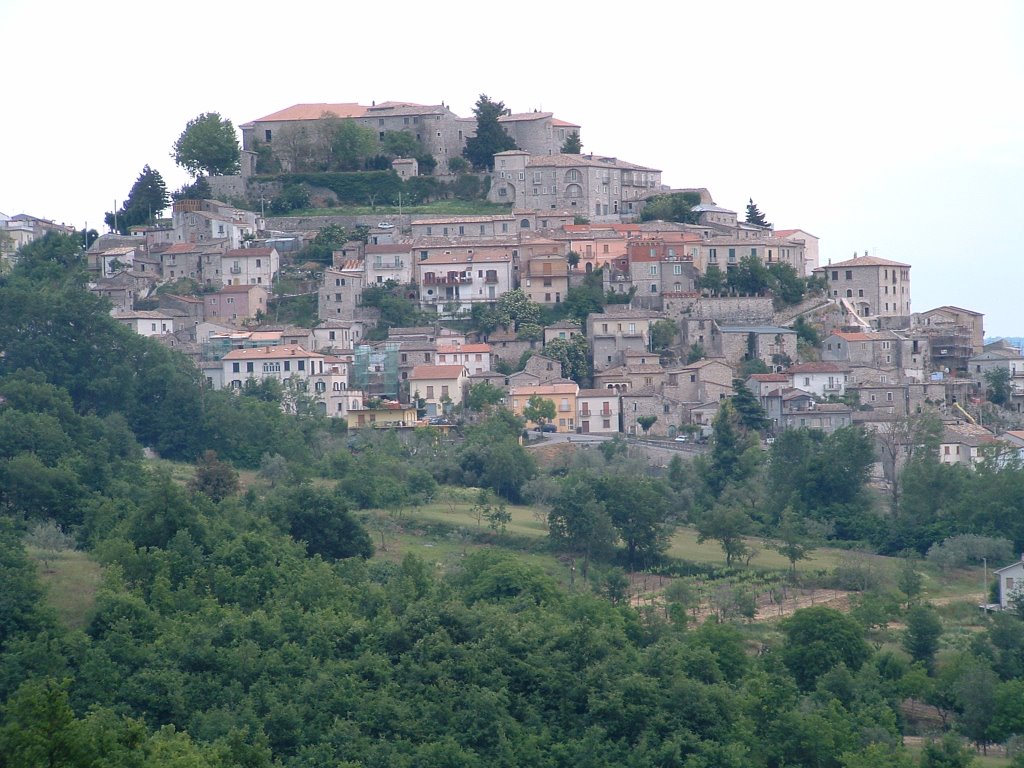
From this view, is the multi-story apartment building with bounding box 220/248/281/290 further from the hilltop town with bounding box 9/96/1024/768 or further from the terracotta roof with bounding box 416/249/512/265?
the terracotta roof with bounding box 416/249/512/265

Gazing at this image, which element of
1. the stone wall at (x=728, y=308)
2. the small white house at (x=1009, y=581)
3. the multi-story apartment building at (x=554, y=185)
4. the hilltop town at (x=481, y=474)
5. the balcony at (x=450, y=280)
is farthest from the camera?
the multi-story apartment building at (x=554, y=185)

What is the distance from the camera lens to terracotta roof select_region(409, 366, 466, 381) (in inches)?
2186

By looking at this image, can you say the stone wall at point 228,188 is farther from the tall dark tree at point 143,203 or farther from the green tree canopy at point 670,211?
the green tree canopy at point 670,211

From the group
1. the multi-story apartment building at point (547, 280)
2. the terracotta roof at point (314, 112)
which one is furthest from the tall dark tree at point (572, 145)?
the multi-story apartment building at point (547, 280)

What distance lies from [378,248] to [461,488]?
13.6 metres

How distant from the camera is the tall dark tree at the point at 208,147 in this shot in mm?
69062

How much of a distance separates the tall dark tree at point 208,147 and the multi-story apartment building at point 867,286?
70.9 feet

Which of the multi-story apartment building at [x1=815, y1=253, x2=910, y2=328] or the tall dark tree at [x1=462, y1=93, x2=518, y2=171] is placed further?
the tall dark tree at [x1=462, y1=93, x2=518, y2=171]

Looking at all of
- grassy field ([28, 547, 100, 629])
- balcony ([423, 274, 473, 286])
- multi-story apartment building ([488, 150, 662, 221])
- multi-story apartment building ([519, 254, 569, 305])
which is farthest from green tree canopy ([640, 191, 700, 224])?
grassy field ([28, 547, 100, 629])

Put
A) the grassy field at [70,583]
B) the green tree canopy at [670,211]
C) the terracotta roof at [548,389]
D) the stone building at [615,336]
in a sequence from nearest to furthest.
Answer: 1. the grassy field at [70,583]
2. the terracotta roof at [548,389]
3. the stone building at [615,336]
4. the green tree canopy at [670,211]

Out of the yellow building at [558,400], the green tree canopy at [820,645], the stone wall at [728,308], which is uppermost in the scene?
the stone wall at [728,308]

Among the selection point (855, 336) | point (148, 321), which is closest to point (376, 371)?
point (148, 321)

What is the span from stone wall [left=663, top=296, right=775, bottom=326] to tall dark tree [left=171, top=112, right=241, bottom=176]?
1890 centimetres

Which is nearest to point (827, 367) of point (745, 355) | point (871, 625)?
point (745, 355)
